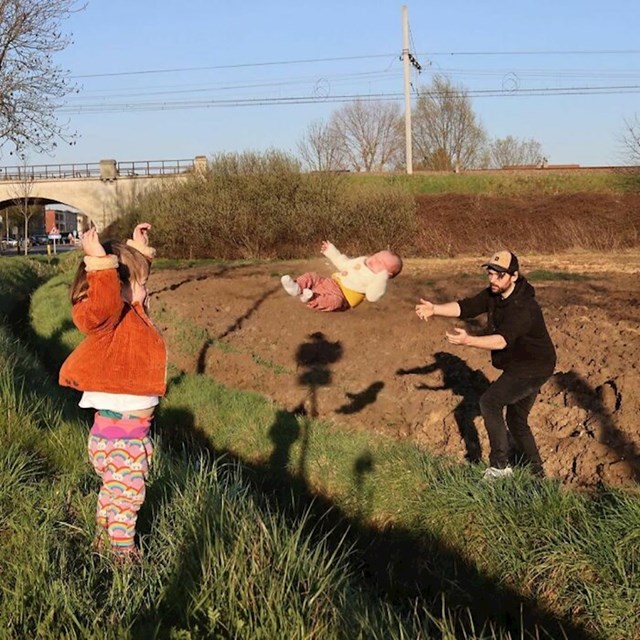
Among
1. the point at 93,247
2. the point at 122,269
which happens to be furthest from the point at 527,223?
the point at 93,247

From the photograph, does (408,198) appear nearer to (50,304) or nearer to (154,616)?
(50,304)

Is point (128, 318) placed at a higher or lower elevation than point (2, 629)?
higher

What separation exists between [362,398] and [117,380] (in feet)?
19.0

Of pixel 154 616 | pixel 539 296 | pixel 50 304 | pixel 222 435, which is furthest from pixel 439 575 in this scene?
pixel 50 304

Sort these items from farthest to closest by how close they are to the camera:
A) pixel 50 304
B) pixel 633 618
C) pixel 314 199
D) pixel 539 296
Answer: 1. pixel 314 199
2. pixel 50 304
3. pixel 539 296
4. pixel 633 618

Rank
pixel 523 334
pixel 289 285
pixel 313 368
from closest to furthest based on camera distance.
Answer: pixel 289 285 → pixel 523 334 → pixel 313 368

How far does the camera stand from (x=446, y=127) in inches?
2653

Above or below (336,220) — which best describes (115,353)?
above

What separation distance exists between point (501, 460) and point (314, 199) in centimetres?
2669

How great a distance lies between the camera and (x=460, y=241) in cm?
3428

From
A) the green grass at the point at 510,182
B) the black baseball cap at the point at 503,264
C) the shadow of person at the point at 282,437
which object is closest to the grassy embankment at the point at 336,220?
the green grass at the point at 510,182

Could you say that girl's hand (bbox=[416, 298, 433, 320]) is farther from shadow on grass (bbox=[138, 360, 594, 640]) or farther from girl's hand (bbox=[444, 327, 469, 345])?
shadow on grass (bbox=[138, 360, 594, 640])

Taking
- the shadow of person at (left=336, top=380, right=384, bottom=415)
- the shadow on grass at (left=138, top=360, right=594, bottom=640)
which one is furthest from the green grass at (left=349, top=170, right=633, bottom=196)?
the shadow on grass at (left=138, top=360, right=594, bottom=640)

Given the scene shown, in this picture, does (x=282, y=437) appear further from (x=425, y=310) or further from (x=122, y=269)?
(x=122, y=269)
